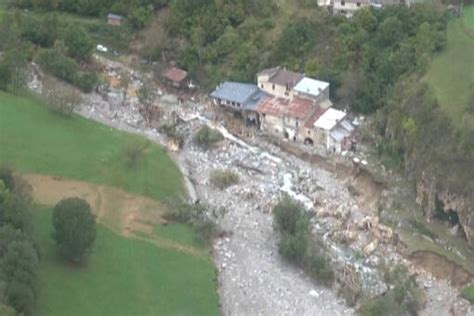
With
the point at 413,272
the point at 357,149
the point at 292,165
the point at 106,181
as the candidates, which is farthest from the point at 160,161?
the point at 413,272

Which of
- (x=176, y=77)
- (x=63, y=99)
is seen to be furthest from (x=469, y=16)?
(x=63, y=99)

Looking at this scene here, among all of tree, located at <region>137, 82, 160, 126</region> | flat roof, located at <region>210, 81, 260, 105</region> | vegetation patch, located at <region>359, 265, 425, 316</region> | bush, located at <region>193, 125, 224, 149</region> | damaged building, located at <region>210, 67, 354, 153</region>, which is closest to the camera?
vegetation patch, located at <region>359, 265, 425, 316</region>

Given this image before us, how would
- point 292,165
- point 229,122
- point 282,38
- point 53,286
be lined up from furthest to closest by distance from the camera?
point 282,38
point 229,122
point 292,165
point 53,286

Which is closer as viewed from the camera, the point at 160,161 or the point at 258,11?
the point at 160,161

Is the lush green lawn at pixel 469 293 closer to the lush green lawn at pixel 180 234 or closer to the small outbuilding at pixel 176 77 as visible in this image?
the lush green lawn at pixel 180 234

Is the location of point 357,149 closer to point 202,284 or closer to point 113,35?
point 202,284

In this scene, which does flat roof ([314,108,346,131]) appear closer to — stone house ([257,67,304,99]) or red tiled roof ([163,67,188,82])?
stone house ([257,67,304,99])

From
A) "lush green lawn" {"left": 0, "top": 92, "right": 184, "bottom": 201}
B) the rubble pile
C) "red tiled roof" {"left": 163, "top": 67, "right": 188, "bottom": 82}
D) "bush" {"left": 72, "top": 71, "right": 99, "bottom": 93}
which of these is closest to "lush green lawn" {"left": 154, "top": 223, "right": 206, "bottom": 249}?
the rubble pile
